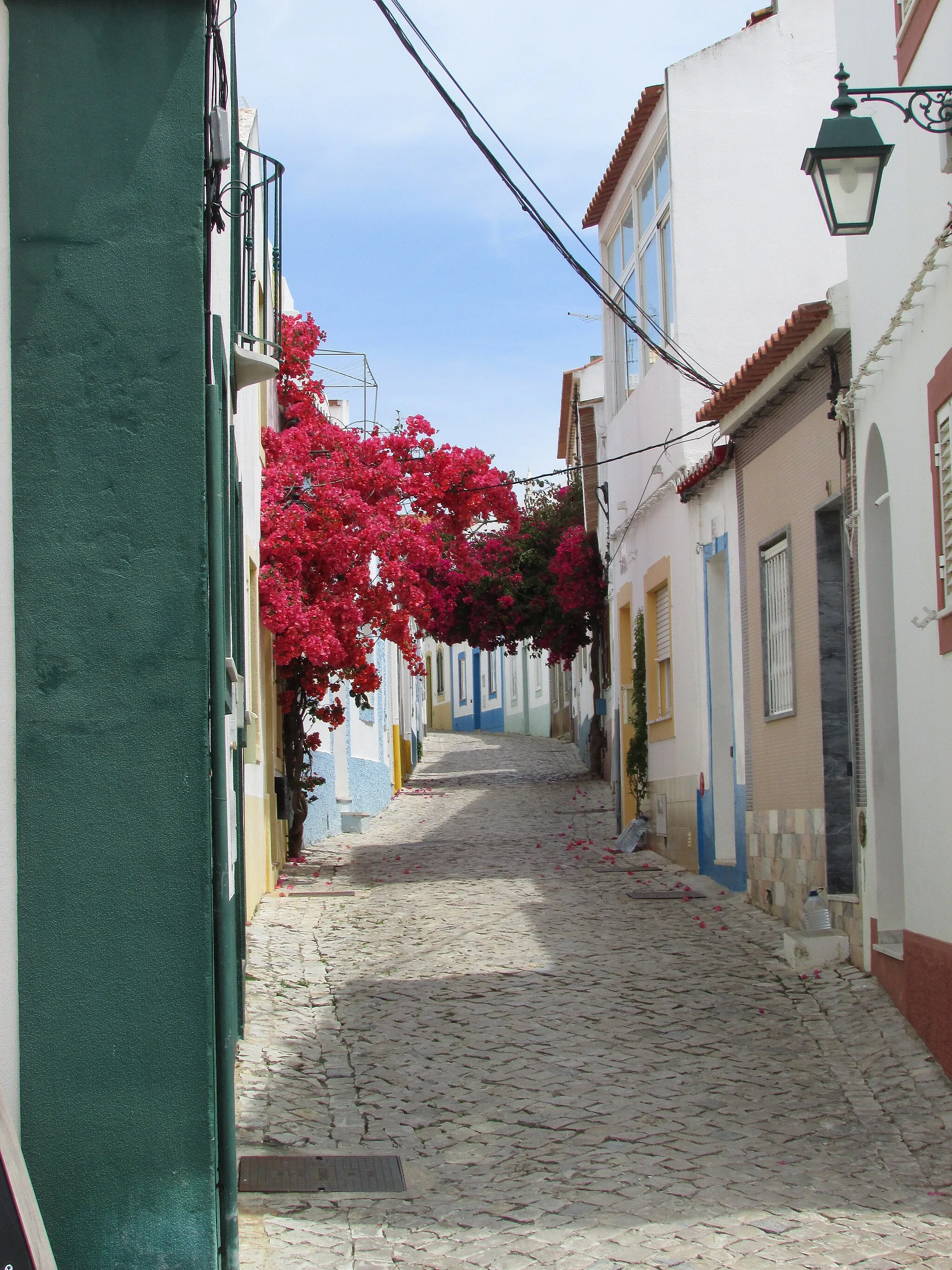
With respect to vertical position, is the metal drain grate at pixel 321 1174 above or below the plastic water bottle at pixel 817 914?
below

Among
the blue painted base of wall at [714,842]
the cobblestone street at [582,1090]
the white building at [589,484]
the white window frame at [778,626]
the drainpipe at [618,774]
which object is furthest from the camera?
the white building at [589,484]

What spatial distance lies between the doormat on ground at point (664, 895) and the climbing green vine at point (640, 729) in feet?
12.0

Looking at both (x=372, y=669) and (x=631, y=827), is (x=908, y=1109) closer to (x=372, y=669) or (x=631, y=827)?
(x=372, y=669)

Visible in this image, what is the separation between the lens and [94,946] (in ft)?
14.9

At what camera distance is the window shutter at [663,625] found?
15.1 metres

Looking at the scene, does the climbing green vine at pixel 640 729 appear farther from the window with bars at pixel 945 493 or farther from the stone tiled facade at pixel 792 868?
the window with bars at pixel 945 493

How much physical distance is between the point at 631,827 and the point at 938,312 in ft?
32.0

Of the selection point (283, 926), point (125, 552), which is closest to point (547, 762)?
point (283, 926)

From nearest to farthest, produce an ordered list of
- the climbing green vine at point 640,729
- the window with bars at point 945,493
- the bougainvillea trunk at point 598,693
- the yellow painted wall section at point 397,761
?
the window with bars at point 945,493
the climbing green vine at point 640,729
the bougainvillea trunk at point 598,693
the yellow painted wall section at point 397,761

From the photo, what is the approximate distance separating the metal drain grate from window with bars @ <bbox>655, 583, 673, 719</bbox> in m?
9.15

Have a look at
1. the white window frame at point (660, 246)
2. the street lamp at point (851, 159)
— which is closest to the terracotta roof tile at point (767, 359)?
the white window frame at point (660, 246)

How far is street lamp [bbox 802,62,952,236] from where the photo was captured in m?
6.23

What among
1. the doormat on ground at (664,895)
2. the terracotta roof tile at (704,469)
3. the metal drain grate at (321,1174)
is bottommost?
the metal drain grate at (321,1174)

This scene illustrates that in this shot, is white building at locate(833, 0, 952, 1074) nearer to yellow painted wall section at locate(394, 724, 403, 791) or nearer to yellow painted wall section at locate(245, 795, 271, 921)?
yellow painted wall section at locate(245, 795, 271, 921)
